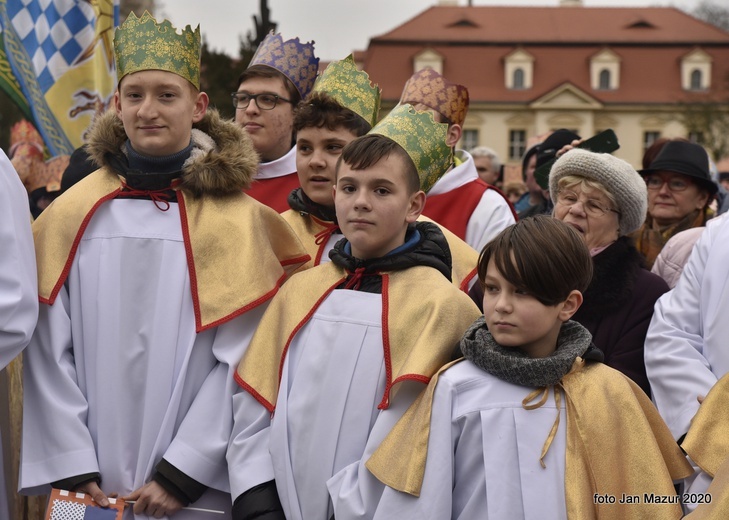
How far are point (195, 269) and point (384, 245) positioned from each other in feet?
2.26

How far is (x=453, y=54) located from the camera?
163ft

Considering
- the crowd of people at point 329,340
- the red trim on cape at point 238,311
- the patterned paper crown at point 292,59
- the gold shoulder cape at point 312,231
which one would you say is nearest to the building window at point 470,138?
the patterned paper crown at point 292,59

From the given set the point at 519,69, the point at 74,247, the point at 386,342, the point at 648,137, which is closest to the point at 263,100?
the point at 74,247

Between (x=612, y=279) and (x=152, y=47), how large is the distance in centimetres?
198

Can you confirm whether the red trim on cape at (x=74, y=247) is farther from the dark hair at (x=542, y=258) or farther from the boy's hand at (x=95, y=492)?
the dark hair at (x=542, y=258)

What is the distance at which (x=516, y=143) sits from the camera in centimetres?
4959

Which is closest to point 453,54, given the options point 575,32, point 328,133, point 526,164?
point 575,32

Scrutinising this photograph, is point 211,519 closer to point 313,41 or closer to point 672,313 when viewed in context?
point 672,313

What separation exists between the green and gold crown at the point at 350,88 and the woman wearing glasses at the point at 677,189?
1819mm

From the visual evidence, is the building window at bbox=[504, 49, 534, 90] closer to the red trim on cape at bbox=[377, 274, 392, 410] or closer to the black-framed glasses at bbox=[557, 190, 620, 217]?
the black-framed glasses at bbox=[557, 190, 620, 217]

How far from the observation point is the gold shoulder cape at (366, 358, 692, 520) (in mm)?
2969

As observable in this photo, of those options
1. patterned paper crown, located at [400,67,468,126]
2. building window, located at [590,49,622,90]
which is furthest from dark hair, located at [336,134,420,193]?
building window, located at [590,49,622,90]

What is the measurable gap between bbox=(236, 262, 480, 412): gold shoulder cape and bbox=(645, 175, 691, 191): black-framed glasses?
91.9 inches

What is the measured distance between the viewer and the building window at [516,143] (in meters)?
48.8
